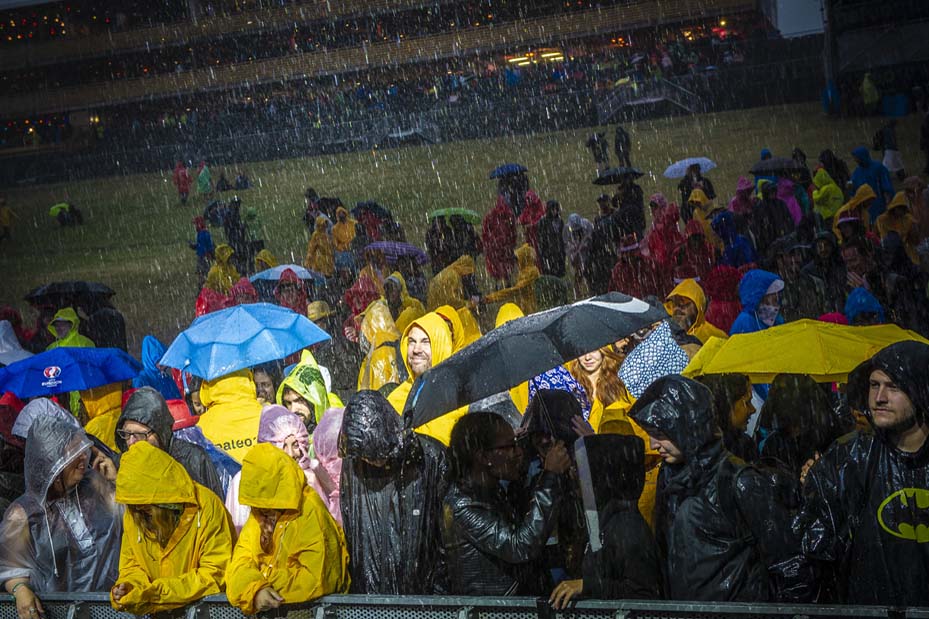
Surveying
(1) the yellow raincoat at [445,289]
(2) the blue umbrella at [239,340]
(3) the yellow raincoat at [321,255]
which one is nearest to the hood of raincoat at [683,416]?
(2) the blue umbrella at [239,340]

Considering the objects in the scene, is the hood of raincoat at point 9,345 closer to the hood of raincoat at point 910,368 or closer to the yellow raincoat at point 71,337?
the yellow raincoat at point 71,337

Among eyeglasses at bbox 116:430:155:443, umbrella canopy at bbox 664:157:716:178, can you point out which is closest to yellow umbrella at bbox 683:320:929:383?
eyeglasses at bbox 116:430:155:443

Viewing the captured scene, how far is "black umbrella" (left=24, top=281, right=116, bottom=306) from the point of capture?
938 cm

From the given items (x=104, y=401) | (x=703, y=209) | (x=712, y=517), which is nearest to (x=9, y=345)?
(x=104, y=401)

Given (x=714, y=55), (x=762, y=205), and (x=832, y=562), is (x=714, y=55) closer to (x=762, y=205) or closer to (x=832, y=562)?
(x=762, y=205)

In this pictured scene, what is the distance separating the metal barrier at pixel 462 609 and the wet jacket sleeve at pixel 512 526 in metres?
0.29

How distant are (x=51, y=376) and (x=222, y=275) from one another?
5.49 meters

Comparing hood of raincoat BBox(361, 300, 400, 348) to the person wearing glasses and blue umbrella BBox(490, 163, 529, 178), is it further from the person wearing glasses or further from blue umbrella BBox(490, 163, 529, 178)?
blue umbrella BBox(490, 163, 529, 178)

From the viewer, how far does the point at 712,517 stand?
11.0ft

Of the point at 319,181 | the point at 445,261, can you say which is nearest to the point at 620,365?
the point at 445,261

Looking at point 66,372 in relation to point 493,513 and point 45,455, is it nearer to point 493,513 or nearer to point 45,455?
point 45,455

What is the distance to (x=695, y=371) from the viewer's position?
507cm

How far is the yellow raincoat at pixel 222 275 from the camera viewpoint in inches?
446

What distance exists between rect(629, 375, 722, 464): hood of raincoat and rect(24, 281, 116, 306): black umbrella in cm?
701
